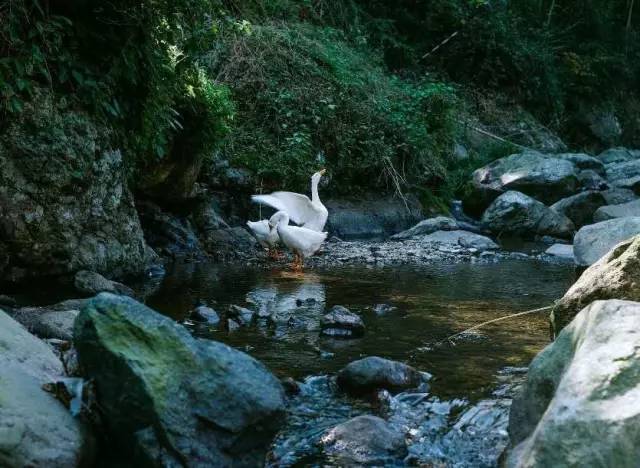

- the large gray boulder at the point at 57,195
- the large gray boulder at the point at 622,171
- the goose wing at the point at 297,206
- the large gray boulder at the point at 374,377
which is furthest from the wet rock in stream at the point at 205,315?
the large gray boulder at the point at 622,171

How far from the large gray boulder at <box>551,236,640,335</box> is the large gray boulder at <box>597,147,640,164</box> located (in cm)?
1674

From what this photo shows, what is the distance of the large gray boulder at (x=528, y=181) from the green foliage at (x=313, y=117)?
123 cm

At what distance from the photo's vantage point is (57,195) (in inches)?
258

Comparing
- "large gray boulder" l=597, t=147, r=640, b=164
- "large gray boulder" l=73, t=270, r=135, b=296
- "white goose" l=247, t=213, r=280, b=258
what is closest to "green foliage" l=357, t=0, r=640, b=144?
"large gray boulder" l=597, t=147, r=640, b=164

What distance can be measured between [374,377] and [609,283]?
1.54 meters

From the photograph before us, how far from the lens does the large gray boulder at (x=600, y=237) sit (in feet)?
27.4

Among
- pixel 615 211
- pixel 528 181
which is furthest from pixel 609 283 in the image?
pixel 528 181

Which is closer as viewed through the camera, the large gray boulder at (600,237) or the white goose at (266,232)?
the large gray boulder at (600,237)

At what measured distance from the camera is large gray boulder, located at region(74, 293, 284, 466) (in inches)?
129

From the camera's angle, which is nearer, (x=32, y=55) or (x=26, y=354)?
(x=26, y=354)

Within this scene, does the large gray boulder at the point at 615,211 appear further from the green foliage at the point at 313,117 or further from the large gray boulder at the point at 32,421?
the large gray boulder at the point at 32,421

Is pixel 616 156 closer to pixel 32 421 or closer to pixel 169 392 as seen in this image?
pixel 169 392

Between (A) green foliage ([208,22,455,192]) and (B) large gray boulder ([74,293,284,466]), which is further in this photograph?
(A) green foliage ([208,22,455,192])

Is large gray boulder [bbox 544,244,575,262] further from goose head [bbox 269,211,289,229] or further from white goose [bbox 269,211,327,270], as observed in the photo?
goose head [bbox 269,211,289,229]
